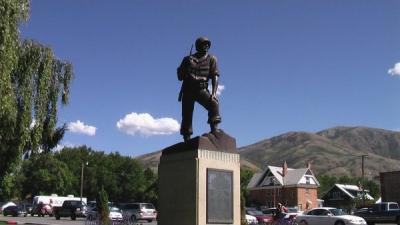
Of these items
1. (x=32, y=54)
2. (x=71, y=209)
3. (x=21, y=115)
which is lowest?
(x=71, y=209)

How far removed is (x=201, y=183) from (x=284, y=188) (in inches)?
3430

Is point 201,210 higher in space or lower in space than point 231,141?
lower

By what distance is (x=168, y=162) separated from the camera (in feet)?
44.2

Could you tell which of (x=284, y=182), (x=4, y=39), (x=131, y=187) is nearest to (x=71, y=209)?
(x=4, y=39)

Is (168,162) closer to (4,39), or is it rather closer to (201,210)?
(201,210)

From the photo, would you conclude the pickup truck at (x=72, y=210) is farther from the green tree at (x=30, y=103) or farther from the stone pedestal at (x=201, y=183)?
the stone pedestal at (x=201, y=183)

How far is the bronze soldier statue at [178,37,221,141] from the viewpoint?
43.8 feet

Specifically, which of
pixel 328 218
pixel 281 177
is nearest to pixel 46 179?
pixel 281 177

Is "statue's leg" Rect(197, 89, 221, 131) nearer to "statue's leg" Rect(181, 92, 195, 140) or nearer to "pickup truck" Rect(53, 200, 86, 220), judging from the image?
"statue's leg" Rect(181, 92, 195, 140)

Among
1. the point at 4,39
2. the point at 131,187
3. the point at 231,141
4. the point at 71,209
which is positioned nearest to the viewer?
the point at 231,141

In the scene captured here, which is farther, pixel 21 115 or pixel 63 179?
pixel 63 179

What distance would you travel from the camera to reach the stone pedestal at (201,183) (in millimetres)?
12523

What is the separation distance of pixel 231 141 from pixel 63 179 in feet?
251

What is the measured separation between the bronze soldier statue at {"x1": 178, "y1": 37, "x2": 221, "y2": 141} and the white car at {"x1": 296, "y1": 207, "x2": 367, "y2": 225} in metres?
21.3
